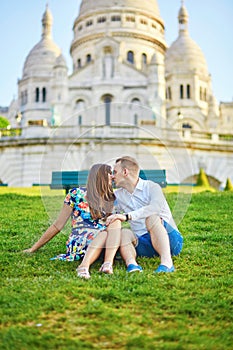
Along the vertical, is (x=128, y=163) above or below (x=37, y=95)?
below

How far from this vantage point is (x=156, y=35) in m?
53.1

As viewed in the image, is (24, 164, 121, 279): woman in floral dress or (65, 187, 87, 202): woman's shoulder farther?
(65, 187, 87, 202): woman's shoulder

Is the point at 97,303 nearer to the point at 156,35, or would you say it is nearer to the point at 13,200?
the point at 13,200

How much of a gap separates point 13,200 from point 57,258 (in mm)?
7211

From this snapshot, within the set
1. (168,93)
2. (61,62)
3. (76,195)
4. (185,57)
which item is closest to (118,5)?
(185,57)

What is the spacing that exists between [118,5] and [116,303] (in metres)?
51.4

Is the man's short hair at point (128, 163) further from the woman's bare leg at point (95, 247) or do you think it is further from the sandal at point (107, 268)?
the sandal at point (107, 268)

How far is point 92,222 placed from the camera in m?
5.54

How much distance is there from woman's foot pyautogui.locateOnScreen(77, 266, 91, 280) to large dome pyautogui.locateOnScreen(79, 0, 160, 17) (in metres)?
50.2

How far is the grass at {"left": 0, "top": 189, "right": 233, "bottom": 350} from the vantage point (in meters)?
3.37

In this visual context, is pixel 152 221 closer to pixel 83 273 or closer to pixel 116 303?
pixel 83 273

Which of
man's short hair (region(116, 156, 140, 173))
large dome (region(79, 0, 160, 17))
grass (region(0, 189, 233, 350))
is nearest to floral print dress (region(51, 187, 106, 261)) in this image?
grass (region(0, 189, 233, 350))

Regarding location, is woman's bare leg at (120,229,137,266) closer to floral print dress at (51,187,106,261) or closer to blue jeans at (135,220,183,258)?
blue jeans at (135,220,183,258)

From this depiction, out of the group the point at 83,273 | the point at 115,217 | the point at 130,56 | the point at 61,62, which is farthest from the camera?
the point at 130,56
